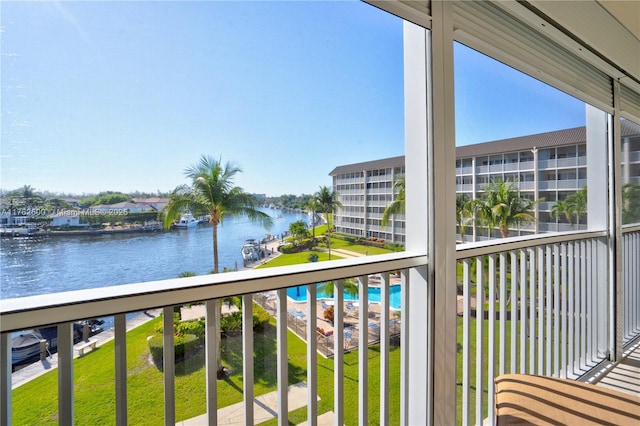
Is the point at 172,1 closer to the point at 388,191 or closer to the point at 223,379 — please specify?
the point at 388,191

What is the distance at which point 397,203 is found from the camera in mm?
1479

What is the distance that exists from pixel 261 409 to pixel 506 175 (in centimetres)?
195

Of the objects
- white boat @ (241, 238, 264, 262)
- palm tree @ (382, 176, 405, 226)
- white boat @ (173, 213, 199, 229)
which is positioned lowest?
white boat @ (241, 238, 264, 262)

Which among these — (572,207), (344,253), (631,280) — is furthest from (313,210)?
(631,280)

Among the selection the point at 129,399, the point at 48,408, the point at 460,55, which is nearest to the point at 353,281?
the point at 129,399

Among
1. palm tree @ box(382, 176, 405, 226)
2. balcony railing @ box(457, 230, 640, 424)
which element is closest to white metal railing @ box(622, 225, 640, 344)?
balcony railing @ box(457, 230, 640, 424)

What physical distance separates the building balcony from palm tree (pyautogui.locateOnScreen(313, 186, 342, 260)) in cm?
21

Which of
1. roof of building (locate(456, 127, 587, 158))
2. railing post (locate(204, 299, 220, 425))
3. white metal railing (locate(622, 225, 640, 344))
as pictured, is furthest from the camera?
white metal railing (locate(622, 225, 640, 344))

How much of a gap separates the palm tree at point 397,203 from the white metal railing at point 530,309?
0.37 metres

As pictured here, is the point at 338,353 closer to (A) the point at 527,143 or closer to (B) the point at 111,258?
(B) the point at 111,258

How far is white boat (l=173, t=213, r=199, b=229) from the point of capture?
93 centimetres

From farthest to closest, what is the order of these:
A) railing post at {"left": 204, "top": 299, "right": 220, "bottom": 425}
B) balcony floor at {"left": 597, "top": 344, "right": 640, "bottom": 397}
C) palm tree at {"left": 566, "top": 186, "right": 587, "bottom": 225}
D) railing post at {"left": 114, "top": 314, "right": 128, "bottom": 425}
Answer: palm tree at {"left": 566, "top": 186, "right": 587, "bottom": 225}
balcony floor at {"left": 597, "top": 344, "right": 640, "bottom": 397}
railing post at {"left": 204, "top": 299, "right": 220, "bottom": 425}
railing post at {"left": 114, "top": 314, "right": 128, "bottom": 425}

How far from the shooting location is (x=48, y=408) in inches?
30.5

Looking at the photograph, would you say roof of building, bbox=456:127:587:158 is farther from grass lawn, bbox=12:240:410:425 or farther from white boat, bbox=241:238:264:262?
white boat, bbox=241:238:264:262
